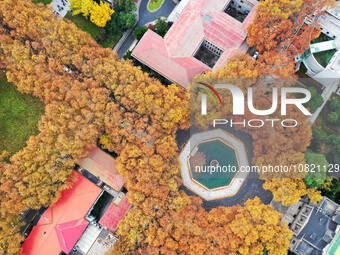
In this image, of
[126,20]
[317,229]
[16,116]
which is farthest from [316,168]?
[16,116]

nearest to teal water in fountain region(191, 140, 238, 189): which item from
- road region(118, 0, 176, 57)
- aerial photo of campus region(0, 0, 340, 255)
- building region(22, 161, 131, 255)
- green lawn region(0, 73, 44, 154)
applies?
aerial photo of campus region(0, 0, 340, 255)

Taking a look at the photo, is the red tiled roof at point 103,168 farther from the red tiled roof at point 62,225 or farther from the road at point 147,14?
the road at point 147,14

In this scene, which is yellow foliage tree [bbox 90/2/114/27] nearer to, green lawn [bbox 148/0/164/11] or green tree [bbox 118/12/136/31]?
green tree [bbox 118/12/136/31]

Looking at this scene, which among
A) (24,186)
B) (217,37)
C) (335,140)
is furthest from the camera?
(217,37)

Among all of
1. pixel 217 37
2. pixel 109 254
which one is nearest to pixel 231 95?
pixel 217 37

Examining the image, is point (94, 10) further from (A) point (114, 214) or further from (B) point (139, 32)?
(A) point (114, 214)

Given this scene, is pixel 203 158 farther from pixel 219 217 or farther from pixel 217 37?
pixel 217 37

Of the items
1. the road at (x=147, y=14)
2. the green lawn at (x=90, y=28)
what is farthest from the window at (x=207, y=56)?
the green lawn at (x=90, y=28)
